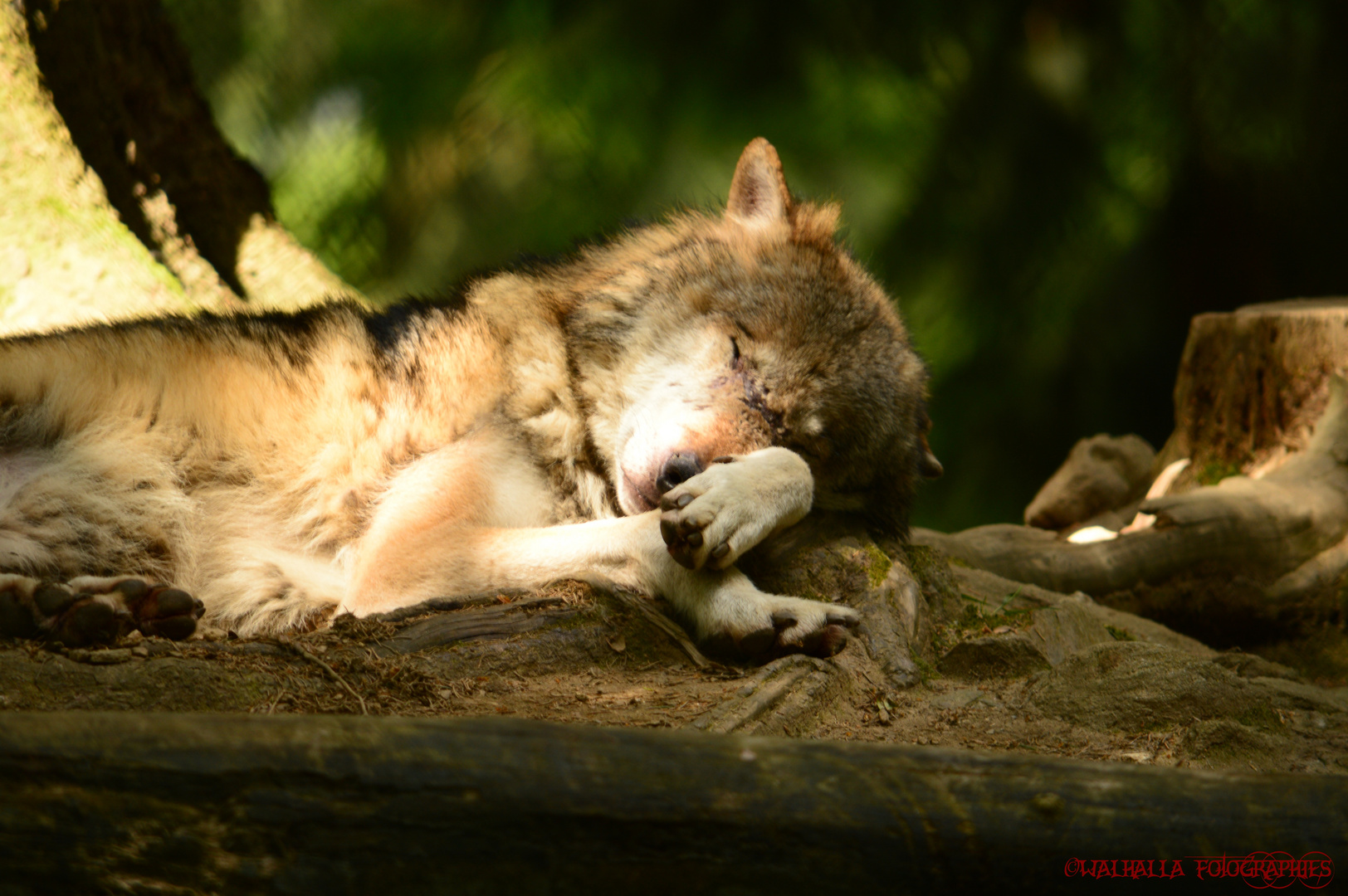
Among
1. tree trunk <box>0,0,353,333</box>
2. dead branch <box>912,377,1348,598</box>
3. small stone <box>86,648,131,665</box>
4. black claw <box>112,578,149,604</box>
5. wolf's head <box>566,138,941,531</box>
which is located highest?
tree trunk <box>0,0,353,333</box>

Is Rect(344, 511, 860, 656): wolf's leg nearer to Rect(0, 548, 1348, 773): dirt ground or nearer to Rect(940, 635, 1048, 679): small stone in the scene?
Rect(0, 548, 1348, 773): dirt ground

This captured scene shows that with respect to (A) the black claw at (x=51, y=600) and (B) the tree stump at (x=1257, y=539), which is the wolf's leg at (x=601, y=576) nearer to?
(A) the black claw at (x=51, y=600)

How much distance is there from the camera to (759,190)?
3.41 m

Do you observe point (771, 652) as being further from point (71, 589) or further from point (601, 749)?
point (71, 589)

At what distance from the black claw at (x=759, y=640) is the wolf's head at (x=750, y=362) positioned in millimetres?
510

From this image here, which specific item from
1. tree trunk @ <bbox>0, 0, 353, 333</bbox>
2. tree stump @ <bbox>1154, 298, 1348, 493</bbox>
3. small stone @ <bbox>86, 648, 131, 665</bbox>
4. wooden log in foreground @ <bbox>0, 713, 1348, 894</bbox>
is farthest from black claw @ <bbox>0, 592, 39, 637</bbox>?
tree stump @ <bbox>1154, 298, 1348, 493</bbox>

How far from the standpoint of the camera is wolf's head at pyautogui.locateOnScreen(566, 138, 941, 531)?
288 cm

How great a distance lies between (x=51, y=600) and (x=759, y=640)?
1658mm

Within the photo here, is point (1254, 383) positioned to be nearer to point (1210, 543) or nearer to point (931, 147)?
point (1210, 543)

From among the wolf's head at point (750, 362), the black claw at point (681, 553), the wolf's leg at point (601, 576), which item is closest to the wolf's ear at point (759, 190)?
the wolf's head at point (750, 362)

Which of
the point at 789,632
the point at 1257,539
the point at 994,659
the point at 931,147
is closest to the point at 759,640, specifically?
the point at 789,632

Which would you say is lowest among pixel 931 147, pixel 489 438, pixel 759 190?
pixel 489 438

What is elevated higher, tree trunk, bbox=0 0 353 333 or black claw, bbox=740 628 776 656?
tree trunk, bbox=0 0 353 333

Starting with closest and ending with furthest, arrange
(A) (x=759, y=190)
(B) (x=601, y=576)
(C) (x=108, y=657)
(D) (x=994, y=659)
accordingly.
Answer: (C) (x=108, y=657), (B) (x=601, y=576), (D) (x=994, y=659), (A) (x=759, y=190)
